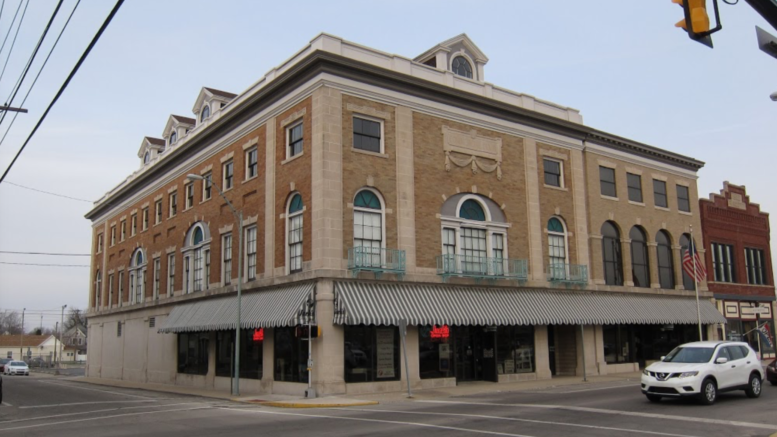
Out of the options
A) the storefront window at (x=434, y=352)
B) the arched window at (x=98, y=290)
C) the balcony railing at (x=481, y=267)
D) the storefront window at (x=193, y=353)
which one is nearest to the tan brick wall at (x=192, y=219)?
the arched window at (x=98, y=290)

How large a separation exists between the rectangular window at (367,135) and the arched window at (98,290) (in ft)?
115

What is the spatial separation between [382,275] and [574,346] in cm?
1272

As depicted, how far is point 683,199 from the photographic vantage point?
42438mm

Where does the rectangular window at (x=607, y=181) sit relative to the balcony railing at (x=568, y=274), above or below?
above

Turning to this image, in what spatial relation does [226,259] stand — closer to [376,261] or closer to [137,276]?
[376,261]

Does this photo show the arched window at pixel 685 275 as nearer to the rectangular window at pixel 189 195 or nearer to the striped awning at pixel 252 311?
the striped awning at pixel 252 311

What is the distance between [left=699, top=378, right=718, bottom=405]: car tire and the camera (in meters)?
17.9

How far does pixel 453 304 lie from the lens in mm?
28031

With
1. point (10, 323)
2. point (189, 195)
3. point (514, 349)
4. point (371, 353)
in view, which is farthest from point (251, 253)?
point (10, 323)

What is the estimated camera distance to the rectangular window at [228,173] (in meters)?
34.2

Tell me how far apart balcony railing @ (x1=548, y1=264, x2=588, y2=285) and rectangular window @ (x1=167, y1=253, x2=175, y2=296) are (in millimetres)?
21858

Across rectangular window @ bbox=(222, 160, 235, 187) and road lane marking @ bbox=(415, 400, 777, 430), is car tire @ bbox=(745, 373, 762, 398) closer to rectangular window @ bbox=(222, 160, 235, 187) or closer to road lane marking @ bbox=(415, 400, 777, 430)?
road lane marking @ bbox=(415, 400, 777, 430)

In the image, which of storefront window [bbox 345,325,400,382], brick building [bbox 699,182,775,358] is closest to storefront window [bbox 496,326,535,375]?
storefront window [bbox 345,325,400,382]

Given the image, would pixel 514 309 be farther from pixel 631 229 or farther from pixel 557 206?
pixel 631 229
